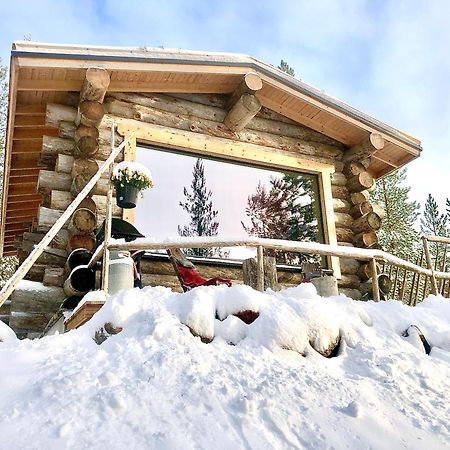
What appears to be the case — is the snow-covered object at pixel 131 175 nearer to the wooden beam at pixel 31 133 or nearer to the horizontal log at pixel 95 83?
the horizontal log at pixel 95 83

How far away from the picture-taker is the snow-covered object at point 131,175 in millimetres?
5320

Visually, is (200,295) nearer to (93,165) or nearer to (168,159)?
(93,165)

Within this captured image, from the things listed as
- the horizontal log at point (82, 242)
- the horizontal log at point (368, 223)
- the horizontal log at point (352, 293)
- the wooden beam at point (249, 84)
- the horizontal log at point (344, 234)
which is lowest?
the horizontal log at point (352, 293)

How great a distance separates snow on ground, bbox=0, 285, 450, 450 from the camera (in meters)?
2.05

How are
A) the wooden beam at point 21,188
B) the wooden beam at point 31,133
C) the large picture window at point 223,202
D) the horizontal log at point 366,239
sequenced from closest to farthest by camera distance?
the wooden beam at point 31,133
the horizontal log at point 366,239
the large picture window at point 223,202
the wooden beam at point 21,188

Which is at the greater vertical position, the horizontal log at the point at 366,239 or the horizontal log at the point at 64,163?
the horizontal log at the point at 64,163

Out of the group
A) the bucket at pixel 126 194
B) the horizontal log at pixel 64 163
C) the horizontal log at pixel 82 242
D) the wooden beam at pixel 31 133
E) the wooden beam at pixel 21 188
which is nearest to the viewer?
the bucket at pixel 126 194

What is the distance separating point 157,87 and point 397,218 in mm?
14150

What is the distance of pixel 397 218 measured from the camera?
1858cm

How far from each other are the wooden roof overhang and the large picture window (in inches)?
41.0

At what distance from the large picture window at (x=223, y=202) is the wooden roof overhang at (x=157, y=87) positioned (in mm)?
1042

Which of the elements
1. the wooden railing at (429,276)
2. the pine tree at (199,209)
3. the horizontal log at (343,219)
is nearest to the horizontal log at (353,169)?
the horizontal log at (343,219)

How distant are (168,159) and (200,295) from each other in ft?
17.2

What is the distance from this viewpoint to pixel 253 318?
10.8 feet
